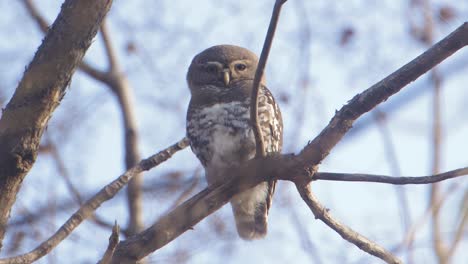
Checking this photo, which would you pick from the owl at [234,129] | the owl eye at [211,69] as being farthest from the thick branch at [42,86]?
the owl eye at [211,69]

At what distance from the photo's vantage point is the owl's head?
545 centimetres

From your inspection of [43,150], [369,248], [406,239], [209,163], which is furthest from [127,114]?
[369,248]

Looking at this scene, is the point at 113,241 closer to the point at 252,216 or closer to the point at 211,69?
the point at 252,216

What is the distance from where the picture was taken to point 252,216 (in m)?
5.06

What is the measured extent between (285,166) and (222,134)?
4.72ft

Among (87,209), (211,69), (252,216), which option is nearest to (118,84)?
(211,69)

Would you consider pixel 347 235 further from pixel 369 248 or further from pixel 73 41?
pixel 73 41

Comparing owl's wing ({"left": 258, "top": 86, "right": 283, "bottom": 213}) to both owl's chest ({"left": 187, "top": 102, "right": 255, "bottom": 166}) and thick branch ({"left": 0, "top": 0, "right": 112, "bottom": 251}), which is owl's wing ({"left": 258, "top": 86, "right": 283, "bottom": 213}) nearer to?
owl's chest ({"left": 187, "top": 102, "right": 255, "bottom": 166})

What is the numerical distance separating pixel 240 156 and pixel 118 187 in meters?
0.90

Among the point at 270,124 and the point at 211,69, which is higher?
the point at 211,69

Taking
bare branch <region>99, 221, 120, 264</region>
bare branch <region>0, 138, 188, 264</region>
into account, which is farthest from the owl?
bare branch <region>99, 221, 120, 264</region>

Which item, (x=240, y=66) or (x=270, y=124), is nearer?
(x=270, y=124)

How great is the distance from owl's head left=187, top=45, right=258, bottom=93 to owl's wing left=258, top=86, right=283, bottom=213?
477 mm

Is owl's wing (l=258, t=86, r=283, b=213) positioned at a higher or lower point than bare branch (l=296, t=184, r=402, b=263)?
higher
